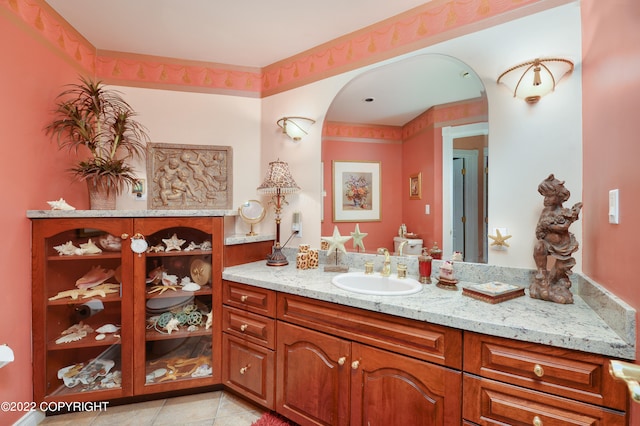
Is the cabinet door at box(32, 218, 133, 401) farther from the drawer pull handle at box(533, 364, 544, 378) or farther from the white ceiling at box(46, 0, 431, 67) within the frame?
the drawer pull handle at box(533, 364, 544, 378)

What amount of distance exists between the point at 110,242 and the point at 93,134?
0.89 metres

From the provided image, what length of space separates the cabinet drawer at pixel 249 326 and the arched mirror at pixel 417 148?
0.79 metres

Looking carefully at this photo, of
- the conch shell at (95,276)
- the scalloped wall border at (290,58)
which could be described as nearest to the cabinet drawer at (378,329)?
the conch shell at (95,276)

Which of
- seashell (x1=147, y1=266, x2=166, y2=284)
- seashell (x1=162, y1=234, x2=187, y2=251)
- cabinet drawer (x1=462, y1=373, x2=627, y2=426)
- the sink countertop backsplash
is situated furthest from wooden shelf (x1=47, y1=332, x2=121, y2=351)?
cabinet drawer (x1=462, y1=373, x2=627, y2=426)

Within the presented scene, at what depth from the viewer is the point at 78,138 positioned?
188 cm

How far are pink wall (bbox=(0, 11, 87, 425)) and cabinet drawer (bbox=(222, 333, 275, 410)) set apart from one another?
111 cm

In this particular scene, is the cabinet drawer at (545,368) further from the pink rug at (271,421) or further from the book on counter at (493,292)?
the pink rug at (271,421)

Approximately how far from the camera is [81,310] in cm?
179

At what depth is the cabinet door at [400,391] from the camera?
1066 mm

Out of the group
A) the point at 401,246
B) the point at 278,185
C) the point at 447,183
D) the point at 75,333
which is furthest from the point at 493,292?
the point at 75,333

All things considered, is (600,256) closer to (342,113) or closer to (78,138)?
(342,113)

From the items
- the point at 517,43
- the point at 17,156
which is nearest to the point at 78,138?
the point at 17,156

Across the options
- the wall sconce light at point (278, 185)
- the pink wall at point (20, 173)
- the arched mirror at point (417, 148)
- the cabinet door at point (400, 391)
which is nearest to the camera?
the cabinet door at point (400, 391)

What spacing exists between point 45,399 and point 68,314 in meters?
0.49
